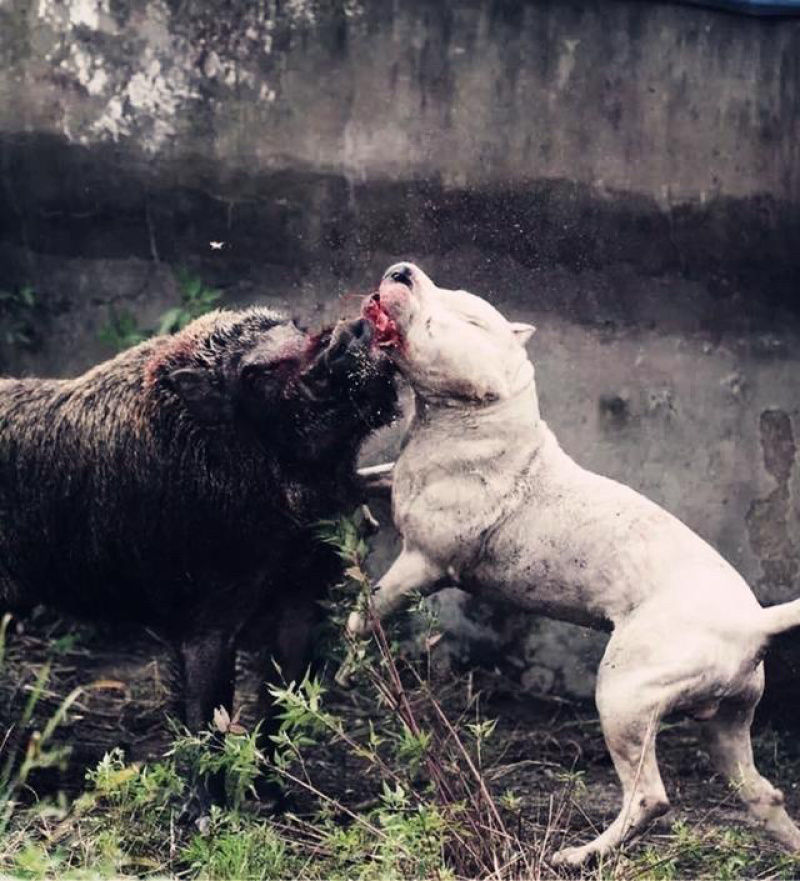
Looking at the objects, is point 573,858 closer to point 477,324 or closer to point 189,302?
point 477,324

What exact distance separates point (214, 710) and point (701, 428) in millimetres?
2115

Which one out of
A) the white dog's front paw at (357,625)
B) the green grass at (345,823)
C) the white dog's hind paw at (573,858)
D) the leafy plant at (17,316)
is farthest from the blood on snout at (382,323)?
the leafy plant at (17,316)

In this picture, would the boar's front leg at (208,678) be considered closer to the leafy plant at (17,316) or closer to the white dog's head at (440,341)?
the white dog's head at (440,341)

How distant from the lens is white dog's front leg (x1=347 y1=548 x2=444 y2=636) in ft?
19.7

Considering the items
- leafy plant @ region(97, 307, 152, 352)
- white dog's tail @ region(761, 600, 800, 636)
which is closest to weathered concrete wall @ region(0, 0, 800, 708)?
leafy plant @ region(97, 307, 152, 352)

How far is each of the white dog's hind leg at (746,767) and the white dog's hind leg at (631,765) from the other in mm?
295

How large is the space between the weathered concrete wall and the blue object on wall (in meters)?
0.06

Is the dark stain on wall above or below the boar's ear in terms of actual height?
below

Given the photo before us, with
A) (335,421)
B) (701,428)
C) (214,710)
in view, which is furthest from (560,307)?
(214,710)

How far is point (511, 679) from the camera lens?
298 inches

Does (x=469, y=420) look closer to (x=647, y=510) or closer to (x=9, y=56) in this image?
(x=647, y=510)

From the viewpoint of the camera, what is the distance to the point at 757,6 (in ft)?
23.3

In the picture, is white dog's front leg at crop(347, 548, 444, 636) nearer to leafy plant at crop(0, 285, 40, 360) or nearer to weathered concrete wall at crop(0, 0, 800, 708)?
weathered concrete wall at crop(0, 0, 800, 708)

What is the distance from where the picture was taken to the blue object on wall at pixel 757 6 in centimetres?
708
